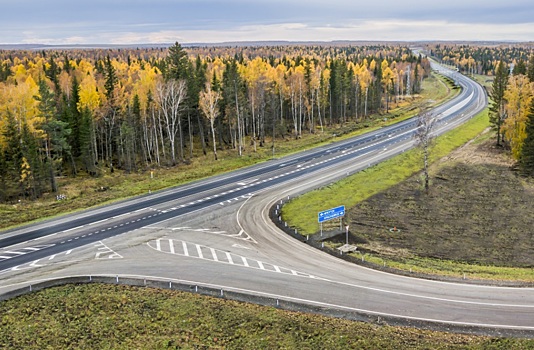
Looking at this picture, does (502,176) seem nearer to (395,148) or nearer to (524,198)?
(524,198)

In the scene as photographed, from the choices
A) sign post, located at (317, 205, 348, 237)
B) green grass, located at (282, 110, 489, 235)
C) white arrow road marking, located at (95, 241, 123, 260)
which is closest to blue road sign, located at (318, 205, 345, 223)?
sign post, located at (317, 205, 348, 237)

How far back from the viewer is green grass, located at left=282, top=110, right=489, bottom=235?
4805 centimetres

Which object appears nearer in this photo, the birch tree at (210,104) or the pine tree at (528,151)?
the pine tree at (528,151)

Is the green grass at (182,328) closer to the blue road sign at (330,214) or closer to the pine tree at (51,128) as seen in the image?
the blue road sign at (330,214)

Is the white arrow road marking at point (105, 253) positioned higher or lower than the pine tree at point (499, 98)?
lower

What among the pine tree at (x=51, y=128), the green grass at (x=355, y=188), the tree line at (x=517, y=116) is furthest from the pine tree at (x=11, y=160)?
the tree line at (x=517, y=116)

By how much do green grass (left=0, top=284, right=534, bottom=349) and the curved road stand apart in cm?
205

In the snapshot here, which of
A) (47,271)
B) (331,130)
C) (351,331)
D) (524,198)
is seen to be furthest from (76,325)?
(331,130)

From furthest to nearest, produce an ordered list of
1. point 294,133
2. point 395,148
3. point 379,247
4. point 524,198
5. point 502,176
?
point 294,133
point 395,148
point 502,176
point 524,198
point 379,247

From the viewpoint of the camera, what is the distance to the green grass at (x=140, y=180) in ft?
167

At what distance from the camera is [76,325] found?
27719 mm

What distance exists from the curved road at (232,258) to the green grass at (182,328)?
2.05 metres

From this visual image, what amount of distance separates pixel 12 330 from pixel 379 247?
90.5 feet

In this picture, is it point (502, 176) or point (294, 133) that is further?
point (294, 133)
